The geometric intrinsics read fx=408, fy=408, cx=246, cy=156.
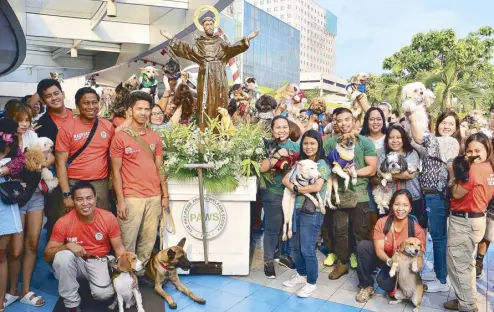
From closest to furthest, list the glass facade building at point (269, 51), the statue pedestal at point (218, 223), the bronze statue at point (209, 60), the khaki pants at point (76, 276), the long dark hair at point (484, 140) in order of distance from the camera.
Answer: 1. the khaki pants at point (76, 276)
2. the long dark hair at point (484, 140)
3. the statue pedestal at point (218, 223)
4. the bronze statue at point (209, 60)
5. the glass facade building at point (269, 51)

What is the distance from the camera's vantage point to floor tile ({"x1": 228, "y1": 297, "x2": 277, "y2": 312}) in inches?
150

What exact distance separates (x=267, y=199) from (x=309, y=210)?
690mm

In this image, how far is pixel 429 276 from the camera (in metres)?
4.62

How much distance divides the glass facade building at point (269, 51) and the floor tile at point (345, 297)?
5901cm

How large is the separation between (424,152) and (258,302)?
2.24 meters

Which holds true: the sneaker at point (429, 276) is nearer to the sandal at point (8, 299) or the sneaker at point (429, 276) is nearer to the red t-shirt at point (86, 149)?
the red t-shirt at point (86, 149)

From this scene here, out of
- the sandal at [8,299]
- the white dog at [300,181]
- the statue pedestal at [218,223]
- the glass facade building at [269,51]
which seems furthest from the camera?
the glass facade building at [269,51]

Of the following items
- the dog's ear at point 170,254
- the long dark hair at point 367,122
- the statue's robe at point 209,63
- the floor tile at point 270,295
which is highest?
the statue's robe at point 209,63

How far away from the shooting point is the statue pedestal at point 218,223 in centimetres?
445

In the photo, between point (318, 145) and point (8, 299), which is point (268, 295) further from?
point (8, 299)

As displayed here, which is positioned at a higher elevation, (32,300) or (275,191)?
(275,191)

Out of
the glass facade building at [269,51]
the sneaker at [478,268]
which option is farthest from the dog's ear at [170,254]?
the glass facade building at [269,51]

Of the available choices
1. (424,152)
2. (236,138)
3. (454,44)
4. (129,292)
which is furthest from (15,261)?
(454,44)

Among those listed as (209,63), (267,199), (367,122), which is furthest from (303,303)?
(209,63)
